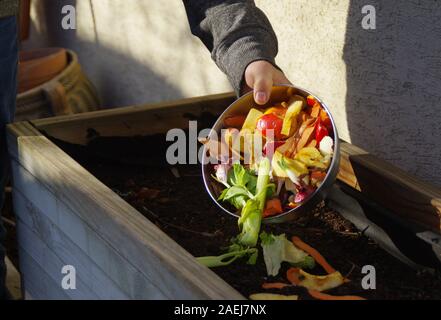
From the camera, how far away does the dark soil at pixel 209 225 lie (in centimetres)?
153

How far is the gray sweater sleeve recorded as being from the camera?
1.77 metres

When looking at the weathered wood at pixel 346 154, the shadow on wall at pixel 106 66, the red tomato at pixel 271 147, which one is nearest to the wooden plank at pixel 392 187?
the weathered wood at pixel 346 154

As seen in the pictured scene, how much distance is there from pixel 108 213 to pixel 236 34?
1.88 ft

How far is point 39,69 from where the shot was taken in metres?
3.45

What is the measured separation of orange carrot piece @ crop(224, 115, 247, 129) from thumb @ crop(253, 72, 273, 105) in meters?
0.10

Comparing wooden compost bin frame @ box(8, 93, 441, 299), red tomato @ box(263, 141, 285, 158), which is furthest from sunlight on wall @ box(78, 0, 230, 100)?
red tomato @ box(263, 141, 285, 158)

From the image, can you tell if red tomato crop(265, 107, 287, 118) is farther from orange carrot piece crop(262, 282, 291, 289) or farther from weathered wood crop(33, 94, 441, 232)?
orange carrot piece crop(262, 282, 291, 289)

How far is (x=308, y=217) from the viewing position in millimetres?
1849

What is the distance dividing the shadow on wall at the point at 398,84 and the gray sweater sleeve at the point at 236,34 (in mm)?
275

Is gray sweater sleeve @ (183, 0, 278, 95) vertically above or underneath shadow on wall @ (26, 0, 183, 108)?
above

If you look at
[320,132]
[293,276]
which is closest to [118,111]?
[320,132]

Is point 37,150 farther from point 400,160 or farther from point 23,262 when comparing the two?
point 400,160

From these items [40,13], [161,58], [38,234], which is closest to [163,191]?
[38,234]
